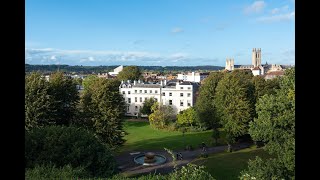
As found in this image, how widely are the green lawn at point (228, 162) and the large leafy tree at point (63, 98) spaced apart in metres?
13.1

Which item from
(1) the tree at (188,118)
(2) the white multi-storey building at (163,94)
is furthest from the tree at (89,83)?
(1) the tree at (188,118)

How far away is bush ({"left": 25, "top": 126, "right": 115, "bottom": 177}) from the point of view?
19.0m

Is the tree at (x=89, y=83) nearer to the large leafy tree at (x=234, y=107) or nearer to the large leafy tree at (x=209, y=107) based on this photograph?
the large leafy tree at (x=209, y=107)

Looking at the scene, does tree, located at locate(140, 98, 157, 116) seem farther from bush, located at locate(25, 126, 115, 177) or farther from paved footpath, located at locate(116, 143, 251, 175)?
bush, located at locate(25, 126, 115, 177)

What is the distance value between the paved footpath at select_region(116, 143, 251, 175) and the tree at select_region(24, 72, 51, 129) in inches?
311

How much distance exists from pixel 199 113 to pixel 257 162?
28399 millimetres

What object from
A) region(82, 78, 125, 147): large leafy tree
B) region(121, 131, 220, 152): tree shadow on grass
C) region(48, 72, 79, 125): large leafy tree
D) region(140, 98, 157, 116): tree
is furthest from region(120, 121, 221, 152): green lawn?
region(140, 98, 157, 116): tree

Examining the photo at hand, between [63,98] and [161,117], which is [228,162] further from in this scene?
[161,117]

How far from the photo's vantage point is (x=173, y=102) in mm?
65250

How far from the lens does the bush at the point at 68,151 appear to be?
1900cm

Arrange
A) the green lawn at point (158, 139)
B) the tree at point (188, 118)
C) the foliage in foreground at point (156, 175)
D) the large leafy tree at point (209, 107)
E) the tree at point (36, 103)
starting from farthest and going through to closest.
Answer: the tree at point (188, 118), the large leafy tree at point (209, 107), the green lawn at point (158, 139), the tree at point (36, 103), the foliage in foreground at point (156, 175)

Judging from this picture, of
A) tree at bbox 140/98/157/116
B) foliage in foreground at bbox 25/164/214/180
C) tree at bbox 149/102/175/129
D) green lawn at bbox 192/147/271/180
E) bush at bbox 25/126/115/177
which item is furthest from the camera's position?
tree at bbox 140/98/157/116
